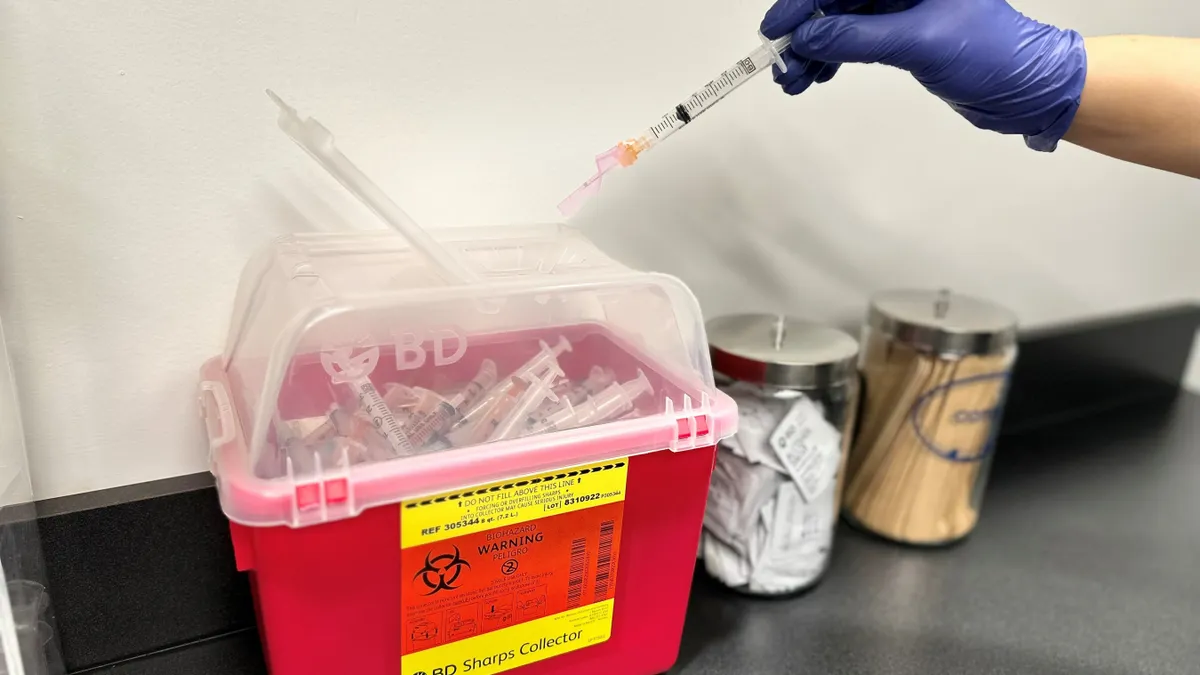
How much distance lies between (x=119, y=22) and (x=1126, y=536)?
111 centimetres

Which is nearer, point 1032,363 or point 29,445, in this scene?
point 29,445

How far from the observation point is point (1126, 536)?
982mm

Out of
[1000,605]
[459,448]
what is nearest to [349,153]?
[459,448]

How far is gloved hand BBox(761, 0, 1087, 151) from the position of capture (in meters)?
0.62

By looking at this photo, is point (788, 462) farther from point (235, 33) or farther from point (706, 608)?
point (235, 33)

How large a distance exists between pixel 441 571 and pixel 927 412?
54 centimetres

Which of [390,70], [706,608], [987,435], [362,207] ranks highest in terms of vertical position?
[390,70]

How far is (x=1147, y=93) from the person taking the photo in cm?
65

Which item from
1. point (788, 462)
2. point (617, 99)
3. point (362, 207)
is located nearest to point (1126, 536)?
point (788, 462)

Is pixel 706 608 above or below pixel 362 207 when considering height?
below

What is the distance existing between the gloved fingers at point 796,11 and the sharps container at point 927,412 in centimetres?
33

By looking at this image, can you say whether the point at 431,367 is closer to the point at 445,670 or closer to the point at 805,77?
the point at 445,670

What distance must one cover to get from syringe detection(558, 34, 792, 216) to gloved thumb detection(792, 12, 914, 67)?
0.03 meters

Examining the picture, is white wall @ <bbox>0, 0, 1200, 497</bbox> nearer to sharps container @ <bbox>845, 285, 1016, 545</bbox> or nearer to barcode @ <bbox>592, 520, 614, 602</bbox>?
sharps container @ <bbox>845, 285, 1016, 545</bbox>
